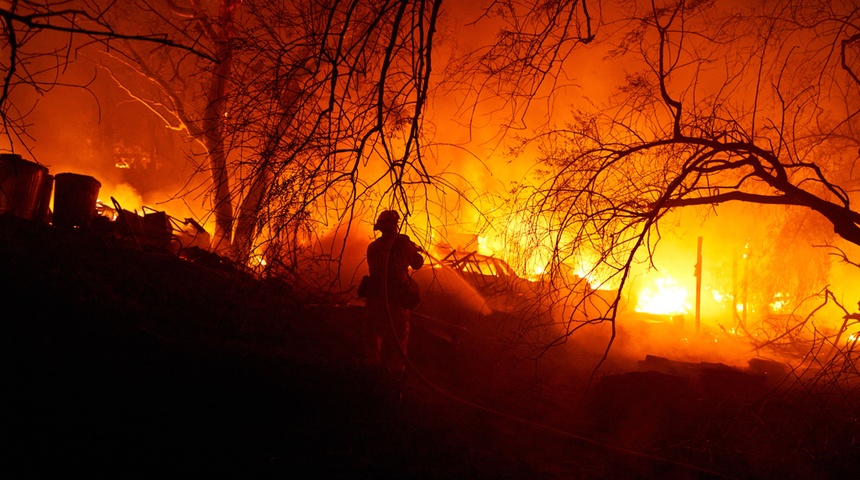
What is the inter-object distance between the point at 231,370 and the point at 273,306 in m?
4.07

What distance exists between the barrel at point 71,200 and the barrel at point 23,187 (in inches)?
12.7

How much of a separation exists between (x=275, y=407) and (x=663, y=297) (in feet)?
84.5

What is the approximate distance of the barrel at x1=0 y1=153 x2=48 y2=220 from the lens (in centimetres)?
999

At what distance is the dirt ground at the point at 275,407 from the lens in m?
4.11

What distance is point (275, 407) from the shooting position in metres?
5.12

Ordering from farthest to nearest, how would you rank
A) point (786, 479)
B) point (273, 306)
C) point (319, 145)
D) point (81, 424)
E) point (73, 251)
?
point (273, 306), point (73, 251), point (786, 479), point (81, 424), point (319, 145)

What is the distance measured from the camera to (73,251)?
845 centimetres

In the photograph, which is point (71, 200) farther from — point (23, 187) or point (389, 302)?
point (389, 302)

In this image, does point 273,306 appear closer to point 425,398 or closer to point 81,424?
point 425,398

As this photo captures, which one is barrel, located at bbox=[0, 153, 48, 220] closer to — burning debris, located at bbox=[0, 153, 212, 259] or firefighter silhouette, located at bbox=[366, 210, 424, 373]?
burning debris, located at bbox=[0, 153, 212, 259]

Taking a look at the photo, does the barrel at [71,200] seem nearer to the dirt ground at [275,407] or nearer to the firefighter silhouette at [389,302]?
the dirt ground at [275,407]

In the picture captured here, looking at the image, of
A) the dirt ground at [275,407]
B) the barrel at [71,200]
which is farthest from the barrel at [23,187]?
the dirt ground at [275,407]

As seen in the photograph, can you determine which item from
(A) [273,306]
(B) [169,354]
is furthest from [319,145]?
(A) [273,306]

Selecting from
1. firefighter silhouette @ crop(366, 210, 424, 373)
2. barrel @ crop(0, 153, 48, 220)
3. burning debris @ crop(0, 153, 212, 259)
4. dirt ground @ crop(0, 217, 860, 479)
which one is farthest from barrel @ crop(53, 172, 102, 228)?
firefighter silhouette @ crop(366, 210, 424, 373)
